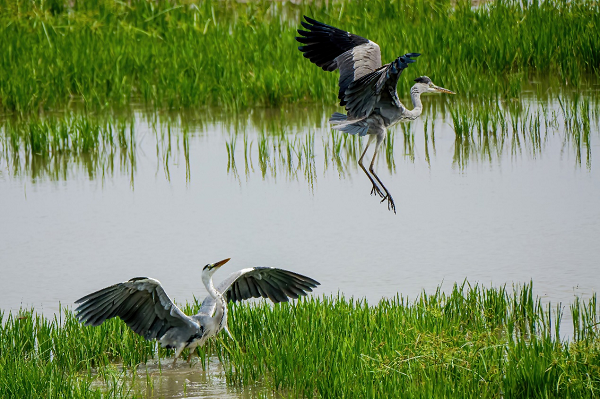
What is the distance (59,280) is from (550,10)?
9.52m

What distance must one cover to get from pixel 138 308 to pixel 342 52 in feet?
10.7

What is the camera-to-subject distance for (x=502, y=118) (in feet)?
35.0

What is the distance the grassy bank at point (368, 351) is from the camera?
15.9ft

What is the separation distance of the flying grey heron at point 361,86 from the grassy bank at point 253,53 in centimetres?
362

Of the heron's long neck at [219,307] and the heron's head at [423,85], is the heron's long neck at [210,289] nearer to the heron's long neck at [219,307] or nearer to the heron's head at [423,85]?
the heron's long neck at [219,307]

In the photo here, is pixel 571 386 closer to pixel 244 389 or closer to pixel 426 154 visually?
pixel 244 389

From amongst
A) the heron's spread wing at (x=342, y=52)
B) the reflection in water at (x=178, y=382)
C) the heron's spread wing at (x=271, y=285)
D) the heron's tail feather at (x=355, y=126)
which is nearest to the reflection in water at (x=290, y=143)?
the heron's spread wing at (x=342, y=52)

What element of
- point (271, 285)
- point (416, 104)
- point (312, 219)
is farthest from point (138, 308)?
point (416, 104)

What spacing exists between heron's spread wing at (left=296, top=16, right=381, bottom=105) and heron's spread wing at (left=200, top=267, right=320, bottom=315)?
2125 millimetres

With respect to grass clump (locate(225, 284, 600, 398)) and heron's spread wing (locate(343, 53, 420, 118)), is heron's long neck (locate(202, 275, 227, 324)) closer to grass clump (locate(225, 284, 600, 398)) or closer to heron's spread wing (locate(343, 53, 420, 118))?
grass clump (locate(225, 284, 600, 398))

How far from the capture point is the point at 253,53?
44.6ft

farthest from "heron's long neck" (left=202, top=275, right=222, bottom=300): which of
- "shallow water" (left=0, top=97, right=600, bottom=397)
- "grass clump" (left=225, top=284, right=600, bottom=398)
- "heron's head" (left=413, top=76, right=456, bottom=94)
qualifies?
"heron's head" (left=413, top=76, right=456, bottom=94)

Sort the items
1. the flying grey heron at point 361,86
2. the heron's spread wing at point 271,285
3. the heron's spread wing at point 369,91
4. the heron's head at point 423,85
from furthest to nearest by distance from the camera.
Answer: the heron's head at point 423,85, the flying grey heron at point 361,86, the heron's spread wing at point 369,91, the heron's spread wing at point 271,285

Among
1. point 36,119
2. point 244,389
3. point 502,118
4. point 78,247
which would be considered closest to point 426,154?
point 502,118
